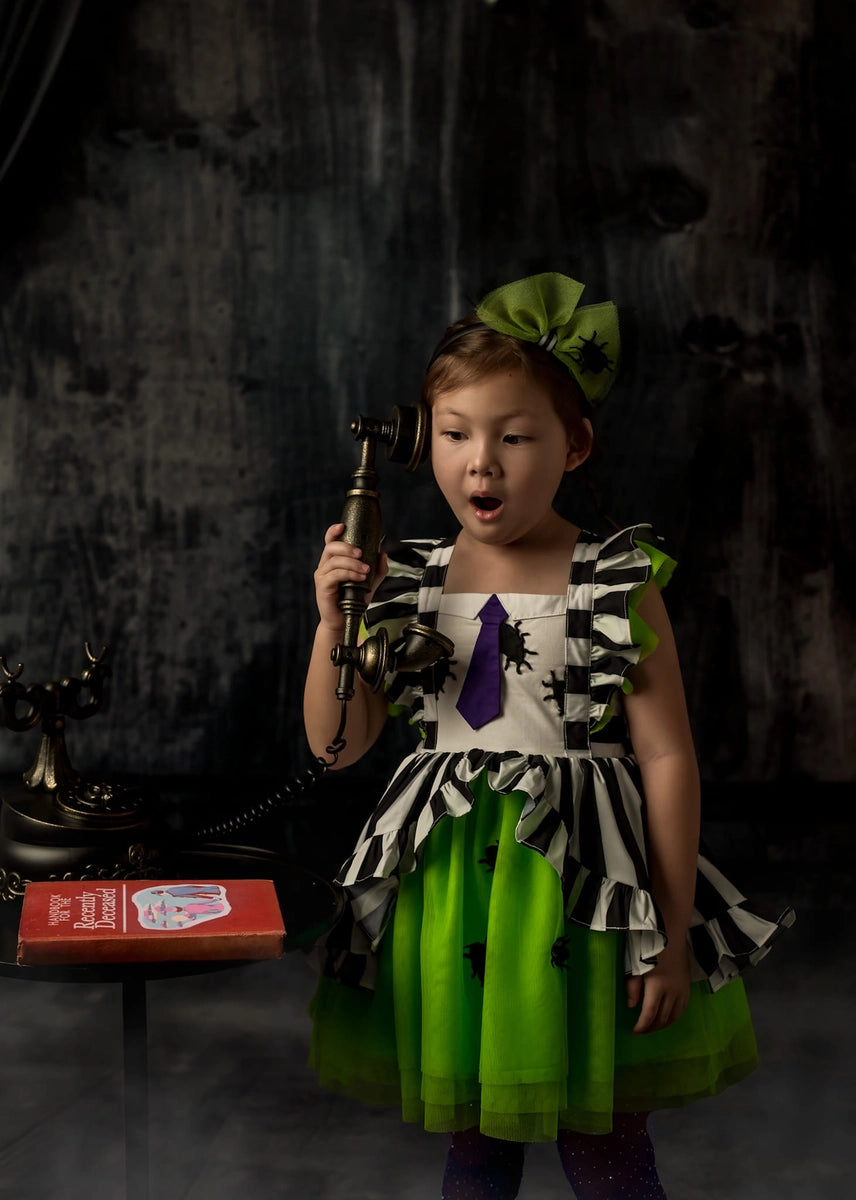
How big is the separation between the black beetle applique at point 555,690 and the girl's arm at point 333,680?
0.22 metres

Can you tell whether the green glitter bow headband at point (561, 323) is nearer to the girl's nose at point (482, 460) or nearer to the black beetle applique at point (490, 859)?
the girl's nose at point (482, 460)

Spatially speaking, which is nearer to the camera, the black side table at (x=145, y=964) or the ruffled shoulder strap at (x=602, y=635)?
the black side table at (x=145, y=964)

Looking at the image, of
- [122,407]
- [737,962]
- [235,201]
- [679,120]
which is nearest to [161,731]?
[122,407]

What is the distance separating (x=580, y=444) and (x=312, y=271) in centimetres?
110

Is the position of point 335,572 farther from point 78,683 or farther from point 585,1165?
point 585,1165

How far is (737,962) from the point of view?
1297 millimetres

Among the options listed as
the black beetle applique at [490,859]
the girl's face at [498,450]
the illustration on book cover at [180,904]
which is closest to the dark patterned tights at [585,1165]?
the black beetle applique at [490,859]

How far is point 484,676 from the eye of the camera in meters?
1.33

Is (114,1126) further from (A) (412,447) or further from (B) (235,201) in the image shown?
(B) (235,201)

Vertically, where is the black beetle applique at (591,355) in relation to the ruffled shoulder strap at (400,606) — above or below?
above

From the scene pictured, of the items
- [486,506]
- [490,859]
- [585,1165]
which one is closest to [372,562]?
[486,506]

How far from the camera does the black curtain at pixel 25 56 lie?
213 cm

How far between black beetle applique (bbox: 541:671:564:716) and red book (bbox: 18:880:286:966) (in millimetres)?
362

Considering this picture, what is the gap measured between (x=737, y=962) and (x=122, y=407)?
5.13ft
